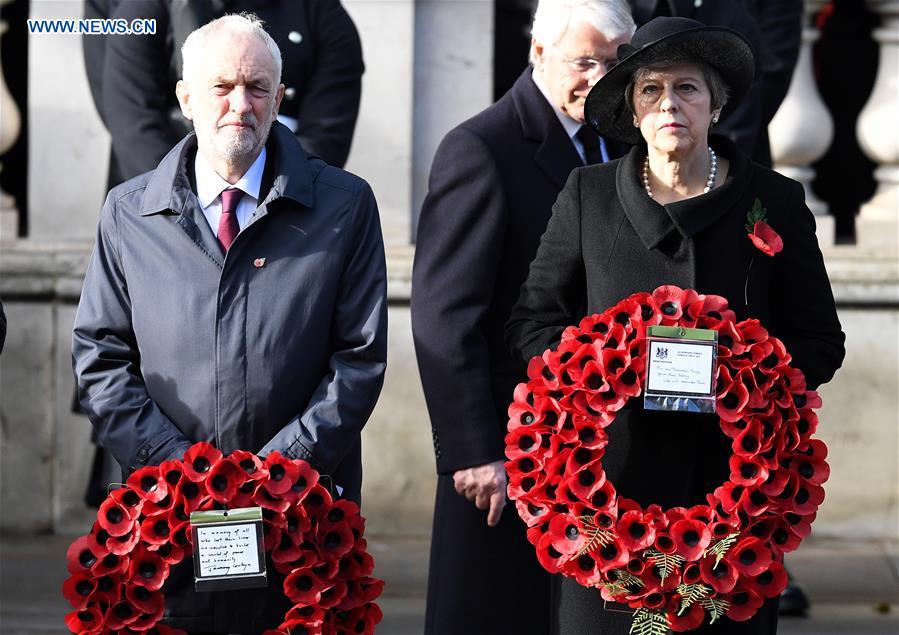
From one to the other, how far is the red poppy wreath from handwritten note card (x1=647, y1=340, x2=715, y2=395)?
3 centimetres

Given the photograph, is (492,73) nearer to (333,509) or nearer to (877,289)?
(877,289)

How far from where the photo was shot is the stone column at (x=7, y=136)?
7543mm

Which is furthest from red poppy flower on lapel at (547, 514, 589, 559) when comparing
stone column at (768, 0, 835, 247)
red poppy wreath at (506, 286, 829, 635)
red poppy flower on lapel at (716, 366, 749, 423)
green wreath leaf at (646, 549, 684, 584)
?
stone column at (768, 0, 835, 247)

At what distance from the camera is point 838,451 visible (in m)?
7.30

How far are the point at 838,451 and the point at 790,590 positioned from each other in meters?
1.09

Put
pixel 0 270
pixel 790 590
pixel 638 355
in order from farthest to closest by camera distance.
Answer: pixel 0 270 → pixel 790 590 → pixel 638 355

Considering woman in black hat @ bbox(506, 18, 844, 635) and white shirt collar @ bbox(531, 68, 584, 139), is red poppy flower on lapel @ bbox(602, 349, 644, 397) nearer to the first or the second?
woman in black hat @ bbox(506, 18, 844, 635)

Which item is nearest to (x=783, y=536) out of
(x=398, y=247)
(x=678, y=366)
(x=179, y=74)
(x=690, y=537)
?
(x=690, y=537)

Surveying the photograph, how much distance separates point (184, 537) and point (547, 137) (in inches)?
55.5

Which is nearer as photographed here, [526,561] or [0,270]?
[526,561]

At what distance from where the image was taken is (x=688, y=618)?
12.4ft

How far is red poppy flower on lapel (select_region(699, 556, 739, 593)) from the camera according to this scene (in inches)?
146

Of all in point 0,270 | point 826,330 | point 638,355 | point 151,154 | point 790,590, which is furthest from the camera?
point 0,270

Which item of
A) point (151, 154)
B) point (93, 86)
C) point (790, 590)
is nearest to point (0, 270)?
point (93, 86)
